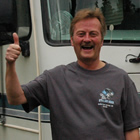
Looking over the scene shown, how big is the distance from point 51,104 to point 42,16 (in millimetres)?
1247

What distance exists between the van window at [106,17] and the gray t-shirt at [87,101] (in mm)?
959

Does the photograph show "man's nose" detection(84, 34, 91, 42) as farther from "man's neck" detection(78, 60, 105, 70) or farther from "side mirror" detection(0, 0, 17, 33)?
"side mirror" detection(0, 0, 17, 33)

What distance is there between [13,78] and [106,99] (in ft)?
1.94

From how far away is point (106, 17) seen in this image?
2.95 m

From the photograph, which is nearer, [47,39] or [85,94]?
[85,94]

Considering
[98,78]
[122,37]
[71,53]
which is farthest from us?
[122,37]

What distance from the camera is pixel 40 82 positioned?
1.83 metres

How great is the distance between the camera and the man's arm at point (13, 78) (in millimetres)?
1667

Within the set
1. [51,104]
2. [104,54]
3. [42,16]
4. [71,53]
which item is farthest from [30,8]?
[51,104]

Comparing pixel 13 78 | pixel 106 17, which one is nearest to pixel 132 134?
pixel 13 78

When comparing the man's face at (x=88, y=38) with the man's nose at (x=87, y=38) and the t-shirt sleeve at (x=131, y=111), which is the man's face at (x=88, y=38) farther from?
the t-shirt sleeve at (x=131, y=111)

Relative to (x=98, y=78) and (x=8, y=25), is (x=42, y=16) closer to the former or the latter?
(x=8, y=25)

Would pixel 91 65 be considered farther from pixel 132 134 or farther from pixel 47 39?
pixel 47 39

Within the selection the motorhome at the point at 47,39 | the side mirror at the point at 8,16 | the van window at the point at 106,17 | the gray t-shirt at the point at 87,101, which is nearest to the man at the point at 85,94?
the gray t-shirt at the point at 87,101
